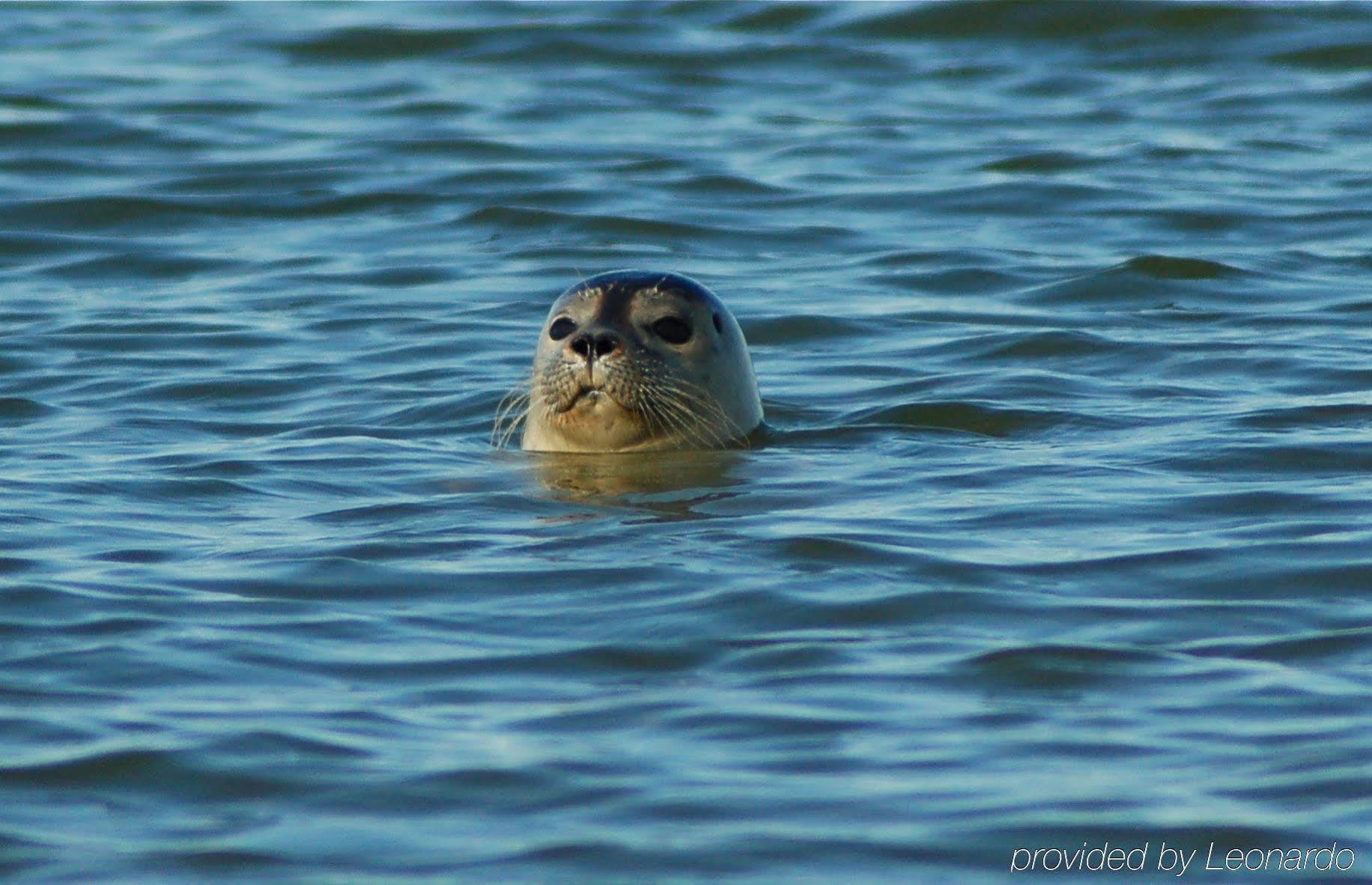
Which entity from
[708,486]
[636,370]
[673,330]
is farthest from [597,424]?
[708,486]

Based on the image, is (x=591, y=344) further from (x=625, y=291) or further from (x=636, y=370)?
(x=625, y=291)

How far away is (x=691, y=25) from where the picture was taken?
67.1ft

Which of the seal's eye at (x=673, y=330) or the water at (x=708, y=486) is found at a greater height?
the seal's eye at (x=673, y=330)

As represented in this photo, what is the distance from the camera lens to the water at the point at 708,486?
16.2 feet

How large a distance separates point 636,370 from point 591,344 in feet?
0.64

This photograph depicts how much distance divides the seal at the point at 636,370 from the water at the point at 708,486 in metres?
0.19

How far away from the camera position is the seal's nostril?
8469mm

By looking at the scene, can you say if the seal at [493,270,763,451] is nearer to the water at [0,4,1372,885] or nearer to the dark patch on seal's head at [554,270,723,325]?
the dark patch on seal's head at [554,270,723,325]

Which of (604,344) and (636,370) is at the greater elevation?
(604,344)

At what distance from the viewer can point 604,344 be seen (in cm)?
848

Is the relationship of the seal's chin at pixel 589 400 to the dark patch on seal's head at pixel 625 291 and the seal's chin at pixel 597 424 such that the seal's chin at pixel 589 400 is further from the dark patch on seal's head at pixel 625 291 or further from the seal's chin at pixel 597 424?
the dark patch on seal's head at pixel 625 291

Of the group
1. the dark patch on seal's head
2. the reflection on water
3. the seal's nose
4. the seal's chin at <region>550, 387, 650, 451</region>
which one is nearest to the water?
the reflection on water

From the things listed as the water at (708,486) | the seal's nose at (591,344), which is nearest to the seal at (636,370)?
the seal's nose at (591,344)

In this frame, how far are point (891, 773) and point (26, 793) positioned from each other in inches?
69.7
